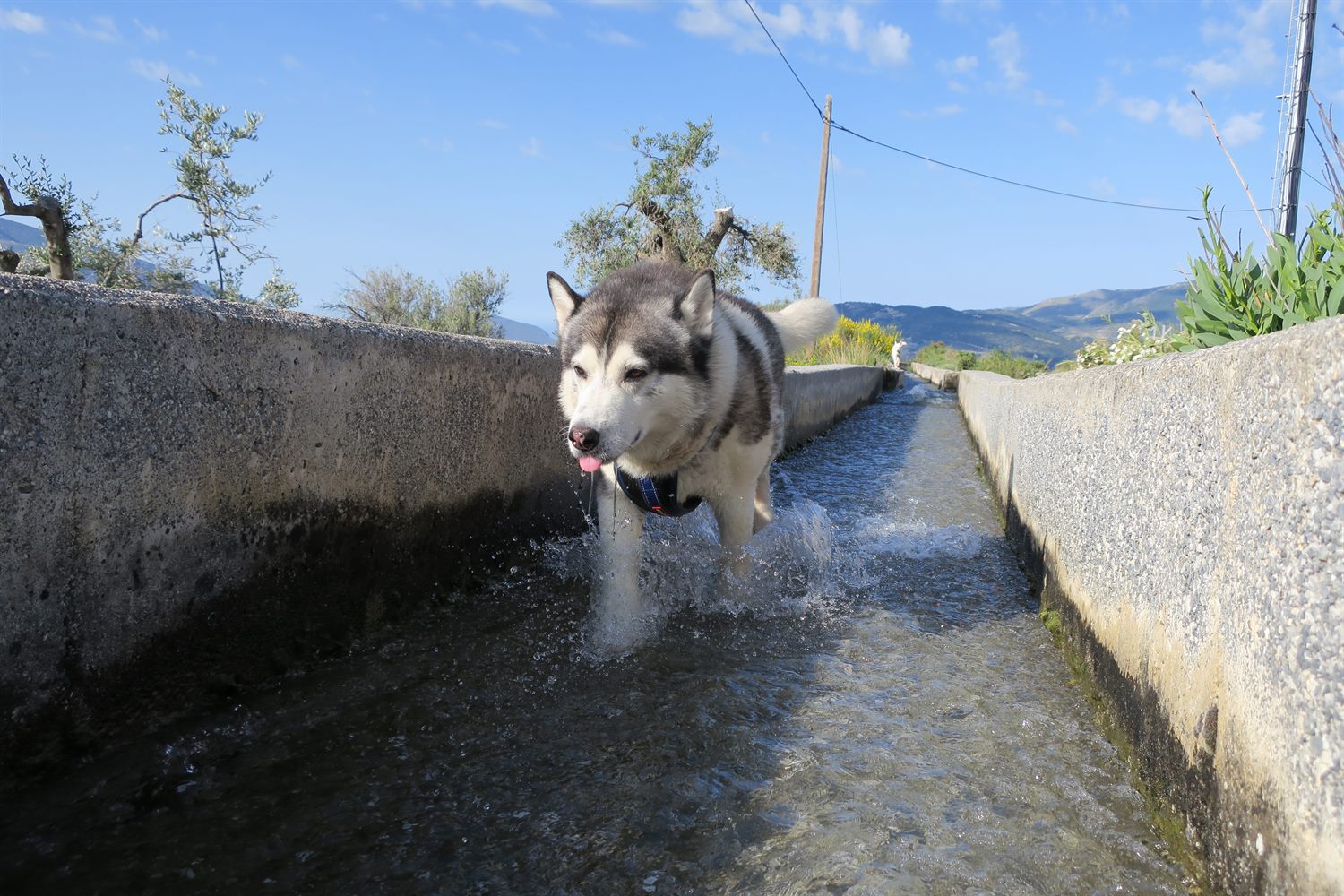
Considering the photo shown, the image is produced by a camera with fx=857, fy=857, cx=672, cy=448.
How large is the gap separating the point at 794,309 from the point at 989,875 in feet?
14.2

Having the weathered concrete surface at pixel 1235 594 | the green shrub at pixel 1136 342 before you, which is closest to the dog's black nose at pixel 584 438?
the weathered concrete surface at pixel 1235 594

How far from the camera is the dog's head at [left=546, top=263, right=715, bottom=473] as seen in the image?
3.24 m

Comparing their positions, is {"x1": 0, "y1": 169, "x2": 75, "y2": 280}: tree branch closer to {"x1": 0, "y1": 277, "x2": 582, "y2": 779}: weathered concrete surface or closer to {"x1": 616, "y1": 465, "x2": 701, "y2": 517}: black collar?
{"x1": 0, "y1": 277, "x2": 582, "y2": 779}: weathered concrete surface

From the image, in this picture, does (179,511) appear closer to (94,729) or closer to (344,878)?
(94,729)

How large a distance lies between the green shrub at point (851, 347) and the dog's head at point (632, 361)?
14044 mm

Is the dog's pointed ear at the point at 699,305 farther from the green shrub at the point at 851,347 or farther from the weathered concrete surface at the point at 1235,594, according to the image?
the green shrub at the point at 851,347

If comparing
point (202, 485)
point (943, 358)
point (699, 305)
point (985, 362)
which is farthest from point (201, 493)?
point (943, 358)

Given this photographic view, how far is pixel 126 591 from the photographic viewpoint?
2.41 metres

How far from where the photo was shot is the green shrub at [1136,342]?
7.18 m

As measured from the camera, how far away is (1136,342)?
27.4 feet

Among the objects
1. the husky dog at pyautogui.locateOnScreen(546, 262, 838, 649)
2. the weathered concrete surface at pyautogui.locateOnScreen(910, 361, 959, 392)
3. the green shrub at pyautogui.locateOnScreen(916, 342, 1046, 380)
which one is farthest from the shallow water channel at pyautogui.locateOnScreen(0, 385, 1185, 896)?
the weathered concrete surface at pyautogui.locateOnScreen(910, 361, 959, 392)

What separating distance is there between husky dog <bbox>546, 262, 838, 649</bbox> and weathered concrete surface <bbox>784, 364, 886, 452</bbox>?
239 centimetres

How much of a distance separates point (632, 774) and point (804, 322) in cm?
388

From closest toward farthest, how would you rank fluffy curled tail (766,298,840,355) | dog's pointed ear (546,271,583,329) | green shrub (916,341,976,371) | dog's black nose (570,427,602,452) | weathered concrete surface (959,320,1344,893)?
weathered concrete surface (959,320,1344,893) < dog's black nose (570,427,602,452) < dog's pointed ear (546,271,583,329) < fluffy curled tail (766,298,840,355) < green shrub (916,341,976,371)
